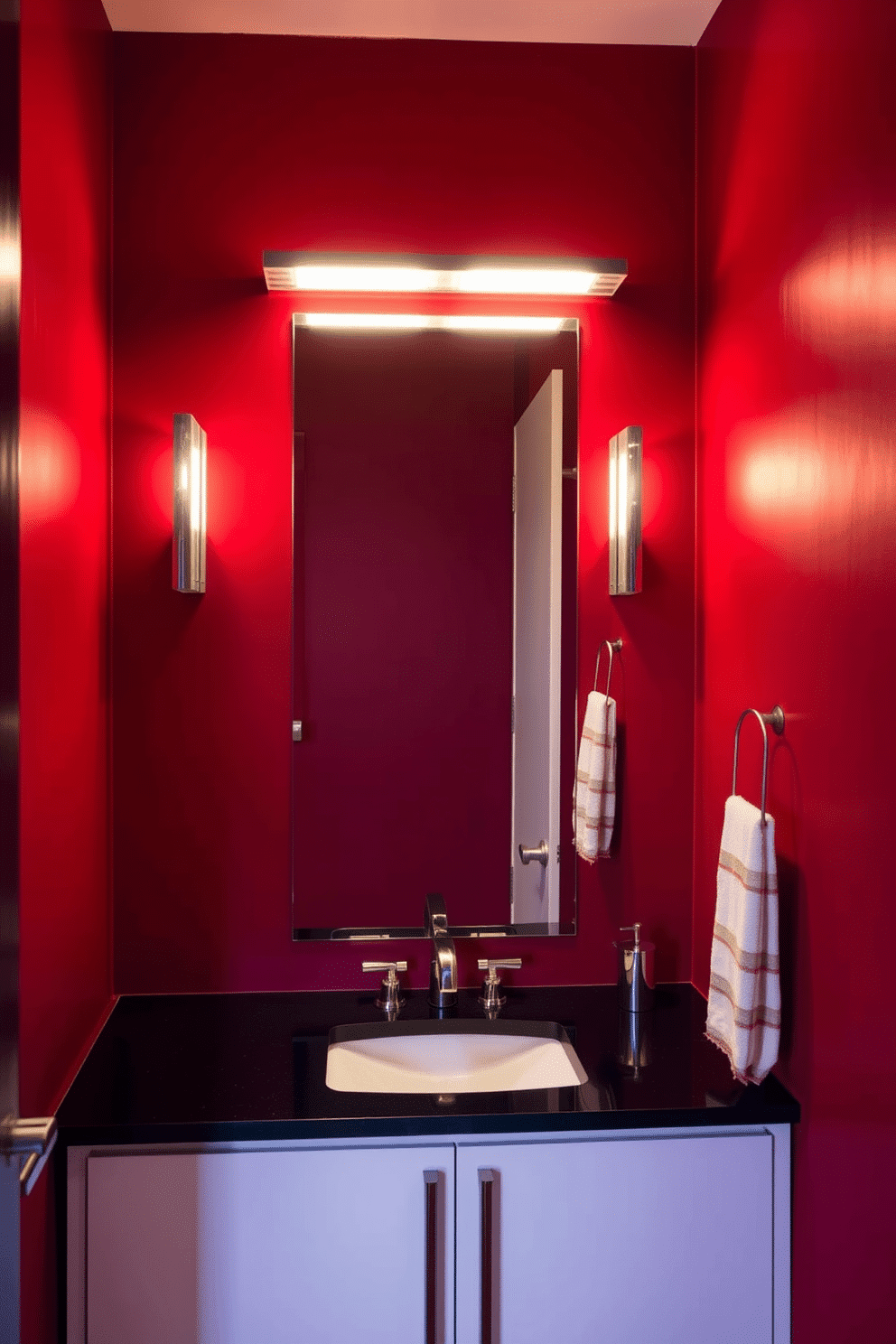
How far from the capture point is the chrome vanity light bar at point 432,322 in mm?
1910

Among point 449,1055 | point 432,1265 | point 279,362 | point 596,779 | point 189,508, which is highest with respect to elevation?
point 279,362

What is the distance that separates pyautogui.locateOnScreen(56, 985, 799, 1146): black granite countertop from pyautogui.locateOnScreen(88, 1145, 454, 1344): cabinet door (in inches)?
2.2

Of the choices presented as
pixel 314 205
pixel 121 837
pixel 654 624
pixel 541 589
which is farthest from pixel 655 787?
pixel 314 205

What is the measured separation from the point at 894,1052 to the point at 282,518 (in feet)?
4.51

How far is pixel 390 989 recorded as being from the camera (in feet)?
5.95

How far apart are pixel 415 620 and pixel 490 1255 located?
1.08 metres

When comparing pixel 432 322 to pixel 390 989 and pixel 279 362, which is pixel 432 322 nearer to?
pixel 279 362

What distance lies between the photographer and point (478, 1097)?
1.47m

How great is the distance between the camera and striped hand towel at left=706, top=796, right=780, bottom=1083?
1.39 metres

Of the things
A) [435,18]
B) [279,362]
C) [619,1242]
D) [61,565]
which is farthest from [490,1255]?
[435,18]

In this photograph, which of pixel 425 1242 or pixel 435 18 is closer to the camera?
pixel 425 1242

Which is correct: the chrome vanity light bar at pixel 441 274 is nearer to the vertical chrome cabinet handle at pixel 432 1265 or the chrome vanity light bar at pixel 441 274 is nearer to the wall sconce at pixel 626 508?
the wall sconce at pixel 626 508

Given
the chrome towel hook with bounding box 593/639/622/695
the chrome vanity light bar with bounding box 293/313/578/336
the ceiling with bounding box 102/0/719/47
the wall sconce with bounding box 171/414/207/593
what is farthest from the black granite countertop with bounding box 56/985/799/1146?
the ceiling with bounding box 102/0/719/47

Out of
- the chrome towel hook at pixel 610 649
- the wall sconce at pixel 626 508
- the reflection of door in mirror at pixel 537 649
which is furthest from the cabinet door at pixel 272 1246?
the wall sconce at pixel 626 508
